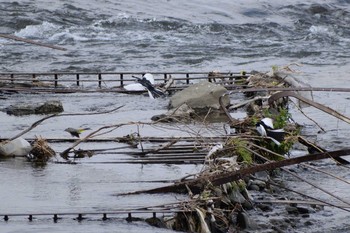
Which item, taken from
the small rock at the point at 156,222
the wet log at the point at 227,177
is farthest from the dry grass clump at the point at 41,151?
the small rock at the point at 156,222

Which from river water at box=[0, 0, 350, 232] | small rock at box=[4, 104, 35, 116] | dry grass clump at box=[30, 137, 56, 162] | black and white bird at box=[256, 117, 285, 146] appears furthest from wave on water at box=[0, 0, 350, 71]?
black and white bird at box=[256, 117, 285, 146]

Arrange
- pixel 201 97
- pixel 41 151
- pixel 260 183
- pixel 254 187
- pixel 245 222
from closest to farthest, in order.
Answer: pixel 245 222, pixel 254 187, pixel 260 183, pixel 41 151, pixel 201 97

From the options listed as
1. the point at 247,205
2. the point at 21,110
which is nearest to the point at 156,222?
the point at 247,205

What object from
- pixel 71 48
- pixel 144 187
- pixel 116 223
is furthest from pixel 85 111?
pixel 71 48

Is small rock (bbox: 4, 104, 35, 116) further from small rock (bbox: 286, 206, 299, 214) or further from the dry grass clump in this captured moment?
small rock (bbox: 286, 206, 299, 214)

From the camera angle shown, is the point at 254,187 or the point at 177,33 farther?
the point at 177,33

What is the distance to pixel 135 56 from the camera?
21.8 m

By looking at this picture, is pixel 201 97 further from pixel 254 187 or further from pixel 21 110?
pixel 254 187

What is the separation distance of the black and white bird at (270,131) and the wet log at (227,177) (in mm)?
1716

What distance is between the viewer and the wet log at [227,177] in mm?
7402

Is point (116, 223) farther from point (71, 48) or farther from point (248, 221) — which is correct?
point (71, 48)

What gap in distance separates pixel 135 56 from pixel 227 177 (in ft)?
45.8

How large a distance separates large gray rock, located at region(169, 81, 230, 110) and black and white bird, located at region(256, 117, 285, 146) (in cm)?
308

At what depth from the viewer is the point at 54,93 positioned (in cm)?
1547
